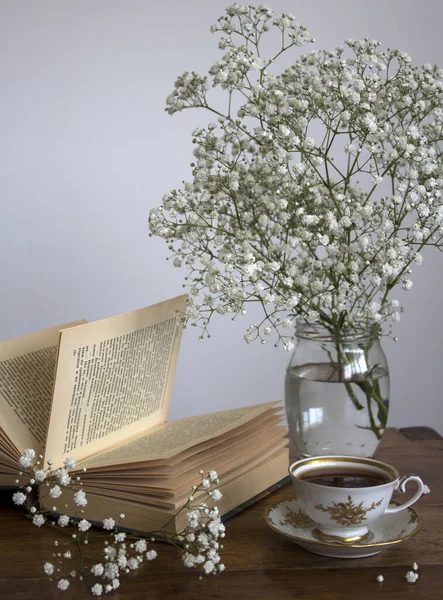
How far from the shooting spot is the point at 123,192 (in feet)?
6.70

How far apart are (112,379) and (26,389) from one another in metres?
0.10

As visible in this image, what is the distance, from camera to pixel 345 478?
0.79 metres

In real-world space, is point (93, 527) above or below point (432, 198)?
below

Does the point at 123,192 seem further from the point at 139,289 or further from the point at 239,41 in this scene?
the point at 239,41

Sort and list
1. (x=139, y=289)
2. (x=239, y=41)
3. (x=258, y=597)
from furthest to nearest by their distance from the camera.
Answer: (x=139, y=289), (x=239, y=41), (x=258, y=597)

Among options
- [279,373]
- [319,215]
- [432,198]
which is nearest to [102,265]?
[279,373]

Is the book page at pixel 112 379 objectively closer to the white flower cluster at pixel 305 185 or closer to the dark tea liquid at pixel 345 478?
the white flower cluster at pixel 305 185

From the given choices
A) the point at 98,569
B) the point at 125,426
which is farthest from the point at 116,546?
the point at 125,426

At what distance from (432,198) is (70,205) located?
1.35 meters

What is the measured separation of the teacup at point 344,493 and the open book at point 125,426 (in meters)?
0.12

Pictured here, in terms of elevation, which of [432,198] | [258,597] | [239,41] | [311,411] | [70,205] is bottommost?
[258,597]

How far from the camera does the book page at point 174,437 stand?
81 centimetres

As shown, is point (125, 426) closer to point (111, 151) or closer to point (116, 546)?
point (116, 546)

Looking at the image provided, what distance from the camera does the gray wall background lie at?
→ 1971mm
